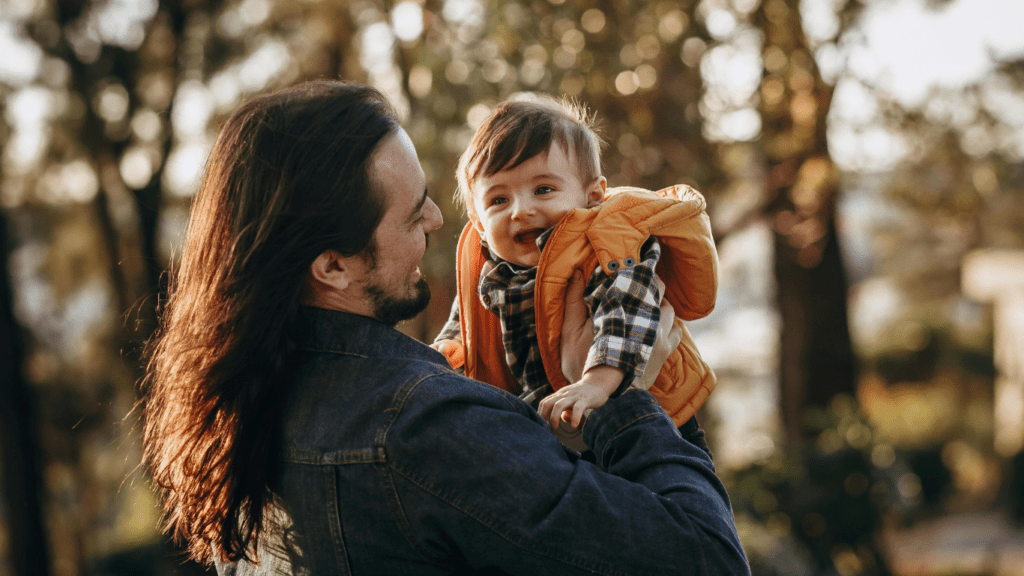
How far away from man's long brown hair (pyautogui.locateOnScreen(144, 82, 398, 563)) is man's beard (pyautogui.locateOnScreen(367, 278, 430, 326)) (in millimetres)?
115

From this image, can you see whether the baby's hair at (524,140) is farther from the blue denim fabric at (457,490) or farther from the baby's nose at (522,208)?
the blue denim fabric at (457,490)

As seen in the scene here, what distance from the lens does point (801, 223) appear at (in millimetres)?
6645

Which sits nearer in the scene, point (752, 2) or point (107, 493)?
point (752, 2)

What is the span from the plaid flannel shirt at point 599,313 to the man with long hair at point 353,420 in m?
0.15

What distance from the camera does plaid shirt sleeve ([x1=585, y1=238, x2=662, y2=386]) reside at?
5.75 feet

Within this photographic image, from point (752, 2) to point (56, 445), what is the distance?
43.6ft

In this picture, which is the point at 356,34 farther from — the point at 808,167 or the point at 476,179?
the point at 476,179

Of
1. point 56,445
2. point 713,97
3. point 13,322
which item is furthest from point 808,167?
point 56,445

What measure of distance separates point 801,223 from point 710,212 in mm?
950

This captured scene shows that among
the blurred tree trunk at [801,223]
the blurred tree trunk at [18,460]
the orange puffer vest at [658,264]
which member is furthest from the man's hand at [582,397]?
the blurred tree trunk at [18,460]

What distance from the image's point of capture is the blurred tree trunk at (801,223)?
543 cm

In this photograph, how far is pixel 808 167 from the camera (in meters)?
5.89

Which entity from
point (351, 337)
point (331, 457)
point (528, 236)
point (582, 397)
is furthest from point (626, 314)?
point (331, 457)

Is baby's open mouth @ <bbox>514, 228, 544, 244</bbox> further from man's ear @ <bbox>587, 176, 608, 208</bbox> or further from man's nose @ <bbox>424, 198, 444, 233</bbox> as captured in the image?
man's nose @ <bbox>424, 198, 444, 233</bbox>
